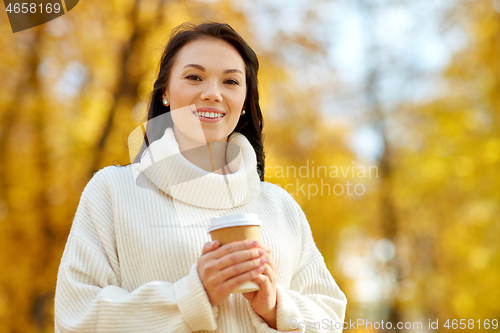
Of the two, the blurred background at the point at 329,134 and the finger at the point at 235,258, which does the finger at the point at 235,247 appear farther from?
the blurred background at the point at 329,134

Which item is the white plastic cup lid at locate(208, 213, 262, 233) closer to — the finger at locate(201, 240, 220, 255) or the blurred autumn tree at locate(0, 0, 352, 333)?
the finger at locate(201, 240, 220, 255)

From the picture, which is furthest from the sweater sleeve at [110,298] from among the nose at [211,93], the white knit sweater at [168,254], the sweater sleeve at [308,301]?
the nose at [211,93]

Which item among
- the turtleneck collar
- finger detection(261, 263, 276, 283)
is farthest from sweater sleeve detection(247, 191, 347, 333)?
the turtleneck collar

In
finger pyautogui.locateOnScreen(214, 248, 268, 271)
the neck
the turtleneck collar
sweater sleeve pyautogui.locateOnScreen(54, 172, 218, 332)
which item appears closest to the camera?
finger pyautogui.locateOnScreen(214, 248, 268, 271)

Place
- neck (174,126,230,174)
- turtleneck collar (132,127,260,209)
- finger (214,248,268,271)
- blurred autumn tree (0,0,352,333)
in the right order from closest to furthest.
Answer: finger (214,248,268,271) → turtleneck collar (132,127,260,209) → neck (174,126,230,174) → blurred autumn tree (0,0,352,333)

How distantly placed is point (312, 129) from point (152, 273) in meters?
4.94

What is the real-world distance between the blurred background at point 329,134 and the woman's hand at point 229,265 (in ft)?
8.57

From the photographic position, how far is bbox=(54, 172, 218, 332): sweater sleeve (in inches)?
47.8

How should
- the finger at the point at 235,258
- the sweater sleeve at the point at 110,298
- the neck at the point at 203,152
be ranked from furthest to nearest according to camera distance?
the neck at the point at 203,152 → the sweater sleeve at the point at 110,298 → the finger at the point at 235,258

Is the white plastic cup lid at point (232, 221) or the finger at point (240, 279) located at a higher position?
the white plastic cup lid at point (232, 221)

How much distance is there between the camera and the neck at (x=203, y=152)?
5.48 feet

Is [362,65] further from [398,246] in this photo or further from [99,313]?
[99,313]

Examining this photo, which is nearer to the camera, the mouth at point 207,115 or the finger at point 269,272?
the finger at point 269,272

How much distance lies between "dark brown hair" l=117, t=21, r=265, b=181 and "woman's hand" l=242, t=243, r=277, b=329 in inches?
29.2
